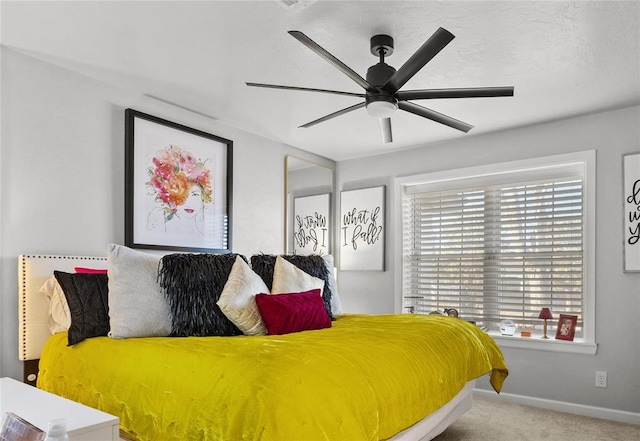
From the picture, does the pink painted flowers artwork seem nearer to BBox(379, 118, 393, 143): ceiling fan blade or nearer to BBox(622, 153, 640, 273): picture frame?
BBox(379, 118, 393, 143): ceiling fan blade

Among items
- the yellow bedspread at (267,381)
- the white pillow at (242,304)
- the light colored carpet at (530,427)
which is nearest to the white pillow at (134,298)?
the yellow bedspread at (267,381)

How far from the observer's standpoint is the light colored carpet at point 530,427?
3105 millimetres

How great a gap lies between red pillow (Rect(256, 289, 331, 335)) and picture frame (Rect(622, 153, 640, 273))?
2.33 metres

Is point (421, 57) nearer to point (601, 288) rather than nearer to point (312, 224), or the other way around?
point (601, 288)

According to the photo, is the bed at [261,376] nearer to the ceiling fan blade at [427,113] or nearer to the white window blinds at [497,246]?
the ceiling fan blade at [427,113]

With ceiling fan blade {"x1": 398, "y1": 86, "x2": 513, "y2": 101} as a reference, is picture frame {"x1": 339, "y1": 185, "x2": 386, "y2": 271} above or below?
below

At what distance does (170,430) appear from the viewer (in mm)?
1767

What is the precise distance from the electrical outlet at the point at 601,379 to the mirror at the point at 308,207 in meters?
2.67

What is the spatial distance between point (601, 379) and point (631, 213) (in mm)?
1263

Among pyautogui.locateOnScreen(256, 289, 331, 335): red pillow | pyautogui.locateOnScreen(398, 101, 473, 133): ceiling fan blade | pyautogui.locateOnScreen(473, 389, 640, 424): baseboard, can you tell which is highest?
pyautogui.locateOnScreen(398, 101, 473, 133): ceiling fan blade

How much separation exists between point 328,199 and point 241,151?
1.33 meters

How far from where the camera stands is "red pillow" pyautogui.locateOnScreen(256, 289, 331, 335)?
2.61 metres

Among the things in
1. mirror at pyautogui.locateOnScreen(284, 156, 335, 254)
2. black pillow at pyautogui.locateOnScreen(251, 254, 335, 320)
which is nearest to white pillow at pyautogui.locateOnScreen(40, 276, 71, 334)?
black pillow at pyautogui.locateOnScreen(251, 254, 335, 320)

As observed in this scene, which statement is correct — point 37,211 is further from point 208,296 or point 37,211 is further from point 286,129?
point 286,129
